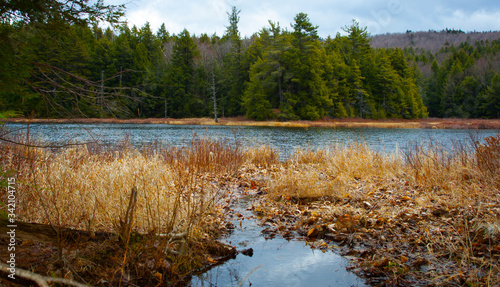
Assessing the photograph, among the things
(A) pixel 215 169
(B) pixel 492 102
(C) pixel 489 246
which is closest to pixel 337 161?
(A) pixel 215 169

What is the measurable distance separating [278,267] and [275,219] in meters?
1.61

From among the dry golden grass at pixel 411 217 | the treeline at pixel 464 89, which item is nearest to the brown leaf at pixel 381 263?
the dry golden grass at pixel 411 217

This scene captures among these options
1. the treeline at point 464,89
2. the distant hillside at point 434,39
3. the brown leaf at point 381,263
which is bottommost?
the brown leaf at point 381,263

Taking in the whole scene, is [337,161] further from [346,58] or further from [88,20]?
[346,58]

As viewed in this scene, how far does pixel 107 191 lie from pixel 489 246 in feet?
15.3

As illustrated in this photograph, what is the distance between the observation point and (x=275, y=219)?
5363mm

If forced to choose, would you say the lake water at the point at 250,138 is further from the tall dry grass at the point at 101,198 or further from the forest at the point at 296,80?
the forest at the point at 296,80

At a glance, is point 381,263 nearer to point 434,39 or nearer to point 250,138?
point 250,138

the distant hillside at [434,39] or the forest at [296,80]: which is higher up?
the distant hillside at [434,39]

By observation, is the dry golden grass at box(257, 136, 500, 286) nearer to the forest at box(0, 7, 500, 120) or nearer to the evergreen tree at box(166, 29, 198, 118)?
the forest at box(0, 7, 500, 120)

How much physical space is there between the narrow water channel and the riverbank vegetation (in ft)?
0.58

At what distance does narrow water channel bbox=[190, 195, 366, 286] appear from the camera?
3.42 m

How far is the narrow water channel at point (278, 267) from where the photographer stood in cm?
342

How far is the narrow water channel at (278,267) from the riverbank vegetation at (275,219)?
0.18 m
